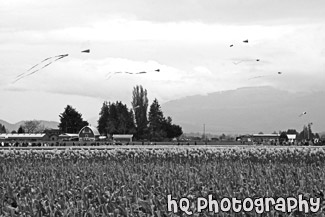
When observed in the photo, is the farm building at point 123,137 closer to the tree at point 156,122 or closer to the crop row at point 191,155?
the tree at point 156,122

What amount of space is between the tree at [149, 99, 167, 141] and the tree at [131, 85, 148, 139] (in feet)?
5.49

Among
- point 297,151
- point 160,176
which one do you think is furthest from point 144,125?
point 160,176

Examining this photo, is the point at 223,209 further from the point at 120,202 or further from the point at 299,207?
the point at 120,202

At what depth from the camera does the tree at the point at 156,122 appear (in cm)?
14757

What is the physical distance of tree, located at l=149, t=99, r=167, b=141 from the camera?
14757 centimetres

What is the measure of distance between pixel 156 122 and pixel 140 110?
4.75m

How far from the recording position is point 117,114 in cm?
15950

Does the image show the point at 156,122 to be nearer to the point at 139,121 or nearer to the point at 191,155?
the point at 139,121

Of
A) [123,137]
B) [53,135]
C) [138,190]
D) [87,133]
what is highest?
[53,135]

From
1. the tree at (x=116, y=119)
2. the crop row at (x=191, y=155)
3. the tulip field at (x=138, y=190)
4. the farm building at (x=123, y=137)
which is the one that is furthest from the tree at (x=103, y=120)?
the tulip field at (x=138, y=190)

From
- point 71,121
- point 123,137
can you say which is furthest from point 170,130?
point 71,121

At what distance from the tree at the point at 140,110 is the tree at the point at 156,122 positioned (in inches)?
65.9

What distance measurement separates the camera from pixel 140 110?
154 metres

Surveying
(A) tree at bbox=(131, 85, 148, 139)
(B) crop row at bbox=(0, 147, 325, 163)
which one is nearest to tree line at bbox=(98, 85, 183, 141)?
(A) tree at bbox=(131, 85, 148, 139)
